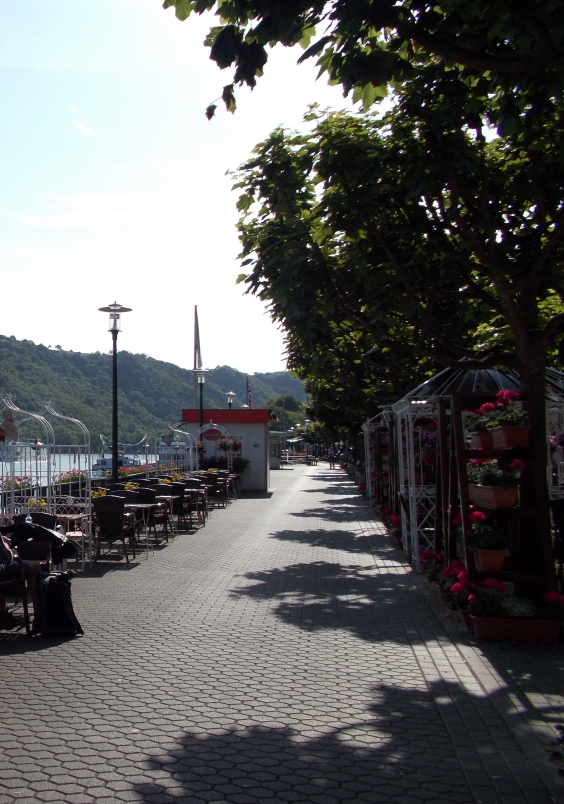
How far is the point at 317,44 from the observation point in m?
5.27

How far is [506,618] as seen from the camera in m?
7.48

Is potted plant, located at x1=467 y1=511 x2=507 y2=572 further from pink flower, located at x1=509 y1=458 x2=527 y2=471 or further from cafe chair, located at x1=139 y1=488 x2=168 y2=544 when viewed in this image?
cafe chair, located at x1=139 y1=488 x2=168 y2=544

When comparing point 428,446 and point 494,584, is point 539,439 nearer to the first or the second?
point 494,584

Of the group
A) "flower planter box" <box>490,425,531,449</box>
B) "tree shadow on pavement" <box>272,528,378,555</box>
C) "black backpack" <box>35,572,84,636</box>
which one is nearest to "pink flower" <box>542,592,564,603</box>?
"flower planter box" <box>490,425,531,449</box>

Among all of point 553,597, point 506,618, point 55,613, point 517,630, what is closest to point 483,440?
point 553,597

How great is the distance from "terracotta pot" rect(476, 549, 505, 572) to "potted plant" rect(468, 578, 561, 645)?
160 mm

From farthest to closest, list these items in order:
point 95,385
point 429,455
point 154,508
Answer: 1. point 95,385
2. point 154,508
3. point 429,455

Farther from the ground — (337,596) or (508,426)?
(508,426)

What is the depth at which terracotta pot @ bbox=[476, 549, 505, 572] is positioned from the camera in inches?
308

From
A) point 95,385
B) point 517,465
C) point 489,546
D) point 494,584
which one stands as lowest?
point 494,584

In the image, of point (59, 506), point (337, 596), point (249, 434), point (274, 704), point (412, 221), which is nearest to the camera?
point (274, 704)

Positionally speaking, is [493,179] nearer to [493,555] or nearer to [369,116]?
[369,116]

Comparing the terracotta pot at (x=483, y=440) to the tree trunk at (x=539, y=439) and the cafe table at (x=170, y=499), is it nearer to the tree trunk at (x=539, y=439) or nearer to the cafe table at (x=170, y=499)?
the tree trunk at (x=539, y=439)

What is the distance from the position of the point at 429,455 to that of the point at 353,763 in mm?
7551
